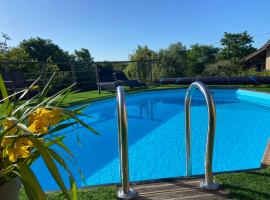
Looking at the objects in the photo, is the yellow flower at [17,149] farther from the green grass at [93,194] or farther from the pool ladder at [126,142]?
the green grass at [93,194]

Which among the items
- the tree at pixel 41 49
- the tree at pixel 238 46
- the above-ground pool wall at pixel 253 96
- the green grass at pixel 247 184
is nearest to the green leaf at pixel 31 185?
the green grass at pixel 247 184

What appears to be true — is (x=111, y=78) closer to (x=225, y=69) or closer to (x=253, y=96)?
(x=253, y=96)

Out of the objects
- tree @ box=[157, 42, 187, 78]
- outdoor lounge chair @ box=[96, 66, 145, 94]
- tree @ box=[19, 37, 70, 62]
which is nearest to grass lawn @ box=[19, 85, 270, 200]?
outdoor lounge chair @ box=[96, 66, 145, 94]

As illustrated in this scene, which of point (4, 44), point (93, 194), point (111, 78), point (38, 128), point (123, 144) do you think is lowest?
point (93, 194)

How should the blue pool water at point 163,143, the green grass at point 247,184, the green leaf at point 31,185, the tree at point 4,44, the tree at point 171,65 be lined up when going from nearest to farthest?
1. the green leaf at point 31,185
2. the green grass at point 247,184
3. the blue pool water at point 163,143
4. the tree at point 4,44
5. the tree at point 171,65

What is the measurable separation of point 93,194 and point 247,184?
1486mm

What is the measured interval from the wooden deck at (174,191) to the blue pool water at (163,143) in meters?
1.65

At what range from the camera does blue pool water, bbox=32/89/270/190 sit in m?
4.18

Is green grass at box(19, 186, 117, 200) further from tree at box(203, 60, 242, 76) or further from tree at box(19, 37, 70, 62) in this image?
tree at box(19, 37, 70, 62)

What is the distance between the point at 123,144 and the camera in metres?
2.04

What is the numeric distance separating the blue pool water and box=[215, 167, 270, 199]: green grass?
1.61 meters

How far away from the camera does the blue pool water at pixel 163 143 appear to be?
418 cm

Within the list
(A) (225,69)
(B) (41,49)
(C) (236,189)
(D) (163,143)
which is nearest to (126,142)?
(C) (236,189)

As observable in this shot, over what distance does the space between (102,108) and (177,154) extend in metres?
5.96
